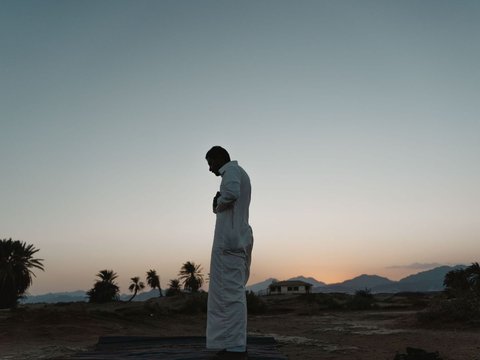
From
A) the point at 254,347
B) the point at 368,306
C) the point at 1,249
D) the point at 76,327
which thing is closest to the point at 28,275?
the point at 1,249

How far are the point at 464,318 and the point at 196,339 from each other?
8.66 metres

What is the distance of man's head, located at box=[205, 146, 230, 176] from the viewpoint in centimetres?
527

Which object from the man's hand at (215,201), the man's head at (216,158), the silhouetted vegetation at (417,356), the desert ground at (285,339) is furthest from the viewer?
the desert ground at (285,339)

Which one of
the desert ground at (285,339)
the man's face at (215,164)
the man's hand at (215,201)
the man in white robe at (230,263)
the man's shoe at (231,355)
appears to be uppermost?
the man's face at (215,164)

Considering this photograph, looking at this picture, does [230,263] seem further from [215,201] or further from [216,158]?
[216,158]

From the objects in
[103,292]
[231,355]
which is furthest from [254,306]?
[103,292]

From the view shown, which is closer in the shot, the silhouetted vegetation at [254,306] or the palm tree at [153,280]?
the silhouetted vegetation at [254,306]

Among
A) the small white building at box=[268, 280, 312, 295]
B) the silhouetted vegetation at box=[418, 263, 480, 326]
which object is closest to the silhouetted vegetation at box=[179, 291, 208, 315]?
the silhouetted vegetation at box=[418, 263, 480, 326]

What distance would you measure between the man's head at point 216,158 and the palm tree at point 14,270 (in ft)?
120

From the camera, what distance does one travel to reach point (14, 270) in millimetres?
37719

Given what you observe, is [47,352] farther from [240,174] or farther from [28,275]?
[28,275]

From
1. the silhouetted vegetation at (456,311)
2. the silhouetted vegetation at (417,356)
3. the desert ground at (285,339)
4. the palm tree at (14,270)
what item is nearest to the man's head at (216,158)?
the silhouetted vegetation at (417,356)

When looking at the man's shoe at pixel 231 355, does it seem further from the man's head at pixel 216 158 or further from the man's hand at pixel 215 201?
the man's head at pixel 216 158

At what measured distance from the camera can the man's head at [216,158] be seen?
5273 millimetres
